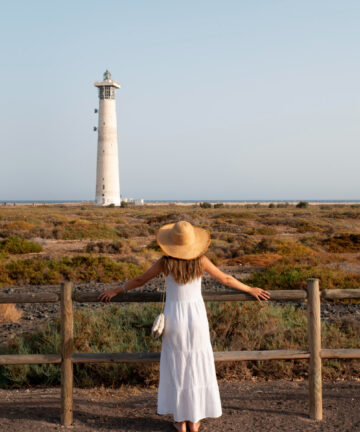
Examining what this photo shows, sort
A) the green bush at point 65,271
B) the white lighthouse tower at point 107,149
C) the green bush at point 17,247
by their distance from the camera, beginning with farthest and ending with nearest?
the white lighthouse tower at point 107,149 < the green bush at point 17,247 < the green bush at point 65,271

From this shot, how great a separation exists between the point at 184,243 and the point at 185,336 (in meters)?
0.78

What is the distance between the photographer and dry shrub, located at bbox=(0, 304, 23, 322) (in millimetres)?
9289

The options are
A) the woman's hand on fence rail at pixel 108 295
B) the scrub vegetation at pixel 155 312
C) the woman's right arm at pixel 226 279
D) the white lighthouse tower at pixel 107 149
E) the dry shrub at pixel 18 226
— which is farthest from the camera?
the white lighthouse tower at pixel 107 149

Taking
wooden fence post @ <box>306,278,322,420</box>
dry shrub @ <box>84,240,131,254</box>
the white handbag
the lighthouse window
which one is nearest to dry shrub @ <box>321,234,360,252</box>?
dry shrub @ <box>84,240,131,254</box>

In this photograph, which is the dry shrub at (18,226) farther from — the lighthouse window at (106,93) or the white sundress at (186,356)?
the lighthouse window at (106,93)

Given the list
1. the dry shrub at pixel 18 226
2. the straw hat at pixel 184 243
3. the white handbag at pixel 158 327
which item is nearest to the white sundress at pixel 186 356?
the white handbag at pixel 158 327

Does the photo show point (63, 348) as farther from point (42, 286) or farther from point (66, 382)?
point (42, 286)

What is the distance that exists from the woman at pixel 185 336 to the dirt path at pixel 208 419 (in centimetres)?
48

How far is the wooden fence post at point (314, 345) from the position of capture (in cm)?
472

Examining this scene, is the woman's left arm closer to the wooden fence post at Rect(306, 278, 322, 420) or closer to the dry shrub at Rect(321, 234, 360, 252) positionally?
the wooden fence post at Rect(306, 278, 322, 420)

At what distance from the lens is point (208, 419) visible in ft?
16.0

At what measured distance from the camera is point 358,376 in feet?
20.3

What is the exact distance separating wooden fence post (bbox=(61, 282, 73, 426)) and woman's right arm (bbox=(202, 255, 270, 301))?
136 cm

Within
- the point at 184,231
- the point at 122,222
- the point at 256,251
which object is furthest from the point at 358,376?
the point at 122,222
